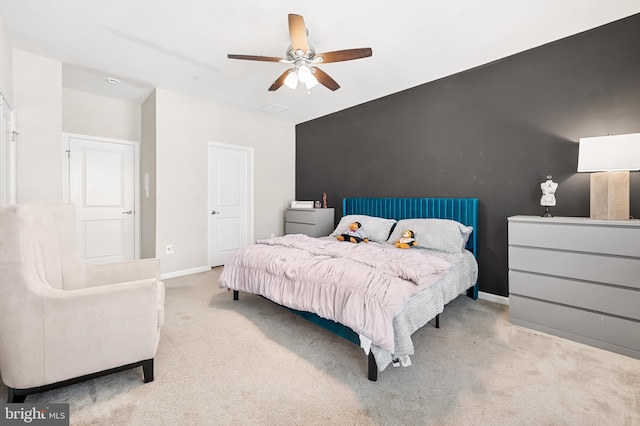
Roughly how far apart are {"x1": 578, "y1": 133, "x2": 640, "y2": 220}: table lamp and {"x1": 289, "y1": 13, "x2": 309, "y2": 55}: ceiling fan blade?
2429 millimetres

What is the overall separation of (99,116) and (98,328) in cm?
397

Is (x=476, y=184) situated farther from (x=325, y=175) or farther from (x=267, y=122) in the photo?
(x=267, y=122)

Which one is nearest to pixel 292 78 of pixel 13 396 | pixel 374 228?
pixel 374 228

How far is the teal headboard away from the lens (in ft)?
10.6

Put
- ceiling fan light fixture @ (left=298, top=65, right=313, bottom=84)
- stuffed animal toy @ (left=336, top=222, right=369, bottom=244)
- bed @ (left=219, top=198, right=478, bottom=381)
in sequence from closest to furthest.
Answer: bed @ (left=219, top=198, right=478, bottom=381)
ceiling fan light fixture @ (left=298, top=65, right=313, bottom=84)
stuffed animal toy @ (left=336, top=222, right=369, bottom=244)

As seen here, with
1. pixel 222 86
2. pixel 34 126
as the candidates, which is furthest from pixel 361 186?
pixel 34 126

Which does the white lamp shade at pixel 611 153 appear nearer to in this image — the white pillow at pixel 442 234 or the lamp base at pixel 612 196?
the lamp base at pixel 612 196

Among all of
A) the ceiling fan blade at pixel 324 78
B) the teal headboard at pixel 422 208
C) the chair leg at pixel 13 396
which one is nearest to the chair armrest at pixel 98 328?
the chair leg at pixel 13 396

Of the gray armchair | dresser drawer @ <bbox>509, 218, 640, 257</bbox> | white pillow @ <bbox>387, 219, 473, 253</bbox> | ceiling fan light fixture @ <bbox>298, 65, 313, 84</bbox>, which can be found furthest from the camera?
white pillow @ <bbox>387, 219, 473, 253</bbox>

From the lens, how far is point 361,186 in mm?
4555

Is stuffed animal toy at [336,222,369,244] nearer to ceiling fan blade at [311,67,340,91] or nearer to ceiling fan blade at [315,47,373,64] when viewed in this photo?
ceiling fan blade at [311,67,340,91]

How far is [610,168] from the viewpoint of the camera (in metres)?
2.12

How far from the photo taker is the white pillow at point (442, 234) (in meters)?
2.97

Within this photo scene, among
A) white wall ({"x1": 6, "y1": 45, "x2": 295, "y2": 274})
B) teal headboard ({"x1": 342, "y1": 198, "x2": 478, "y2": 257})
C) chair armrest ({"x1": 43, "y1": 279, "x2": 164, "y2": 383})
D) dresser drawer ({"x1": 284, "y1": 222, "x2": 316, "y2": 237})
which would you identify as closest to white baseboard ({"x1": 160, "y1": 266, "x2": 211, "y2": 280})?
white wall ({"x1": 6, "y1": 45, "x2": 295, "y2": 274})
